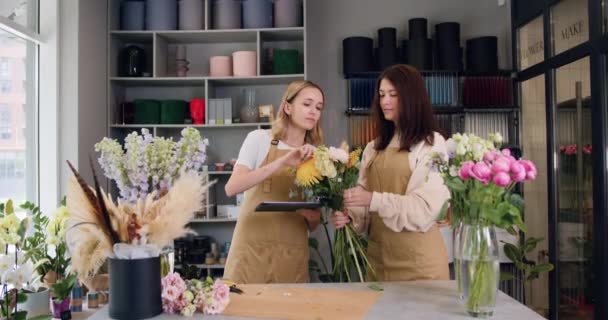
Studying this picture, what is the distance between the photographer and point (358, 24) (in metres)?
4.19

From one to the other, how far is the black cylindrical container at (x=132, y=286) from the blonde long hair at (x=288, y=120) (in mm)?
1039

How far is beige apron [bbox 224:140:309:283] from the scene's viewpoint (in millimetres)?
2109

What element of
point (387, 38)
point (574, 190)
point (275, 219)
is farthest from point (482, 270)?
point (387, 38)

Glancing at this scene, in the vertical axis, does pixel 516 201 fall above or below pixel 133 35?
below

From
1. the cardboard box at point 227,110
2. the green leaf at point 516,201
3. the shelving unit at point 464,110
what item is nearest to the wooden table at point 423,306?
the green leaf at point 516,201

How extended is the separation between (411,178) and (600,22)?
1.85 meters

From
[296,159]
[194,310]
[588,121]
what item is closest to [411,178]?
[296,159]

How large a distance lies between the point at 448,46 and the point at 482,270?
114 inches

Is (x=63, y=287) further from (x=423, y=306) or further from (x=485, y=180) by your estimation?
(x=485, y=180)

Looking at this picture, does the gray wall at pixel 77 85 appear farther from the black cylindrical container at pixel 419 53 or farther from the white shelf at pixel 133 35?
the black cylindrical container at pixel 419 53

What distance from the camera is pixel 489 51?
3.82 metres

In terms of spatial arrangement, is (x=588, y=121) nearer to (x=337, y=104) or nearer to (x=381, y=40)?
(x=381, y=40)

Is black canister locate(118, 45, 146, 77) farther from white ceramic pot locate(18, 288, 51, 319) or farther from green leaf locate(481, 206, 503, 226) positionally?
green leaf locate(481, 206, 503, 226)

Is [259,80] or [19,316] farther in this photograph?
[259,80]
